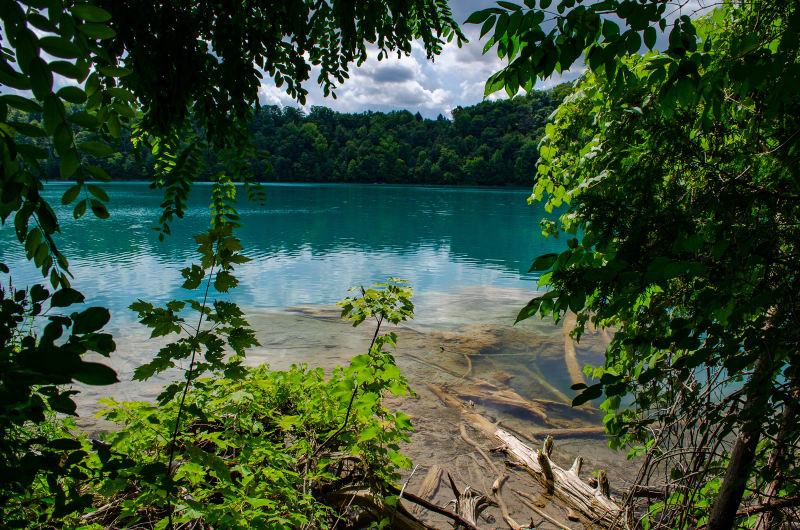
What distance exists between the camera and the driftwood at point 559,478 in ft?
13.1

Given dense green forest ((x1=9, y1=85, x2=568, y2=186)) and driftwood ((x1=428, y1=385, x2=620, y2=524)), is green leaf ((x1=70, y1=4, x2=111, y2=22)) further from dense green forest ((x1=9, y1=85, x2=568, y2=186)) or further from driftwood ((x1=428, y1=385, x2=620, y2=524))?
dense green forest ((x1=9, y1=85, x2=568, y2=186))

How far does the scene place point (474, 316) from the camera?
11.0m

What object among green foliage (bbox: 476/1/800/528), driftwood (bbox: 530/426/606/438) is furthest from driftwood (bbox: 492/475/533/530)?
green foliage (bbox: 476/1/800/528)

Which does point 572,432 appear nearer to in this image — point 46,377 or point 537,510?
point 537,510

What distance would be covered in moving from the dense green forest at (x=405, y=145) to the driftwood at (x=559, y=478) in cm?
9240

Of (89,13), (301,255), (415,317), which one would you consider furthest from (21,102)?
(301,255)

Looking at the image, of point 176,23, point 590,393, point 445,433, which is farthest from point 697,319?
point 445,433

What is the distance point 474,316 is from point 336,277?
6349mm

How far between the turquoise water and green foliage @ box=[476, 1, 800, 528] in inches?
422

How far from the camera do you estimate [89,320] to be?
0.89m

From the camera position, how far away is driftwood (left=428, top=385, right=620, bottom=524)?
13.1 feet

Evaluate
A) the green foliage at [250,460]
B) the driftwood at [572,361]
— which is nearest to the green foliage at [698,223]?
the green foliage at [250,460]

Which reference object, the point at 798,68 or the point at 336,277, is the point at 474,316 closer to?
the point at 336,277

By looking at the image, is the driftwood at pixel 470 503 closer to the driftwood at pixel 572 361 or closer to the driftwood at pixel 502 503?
the driftwood at pixel 502 503
